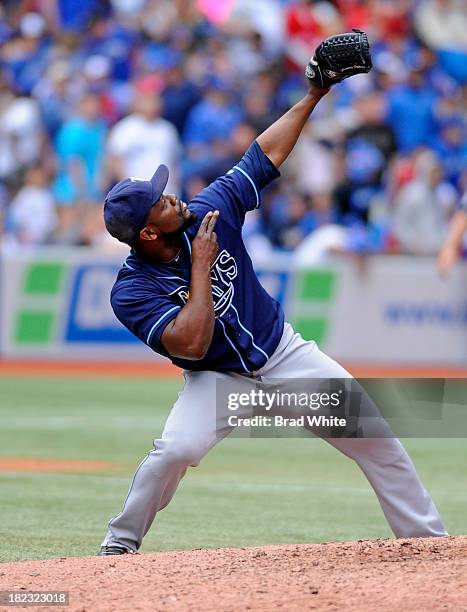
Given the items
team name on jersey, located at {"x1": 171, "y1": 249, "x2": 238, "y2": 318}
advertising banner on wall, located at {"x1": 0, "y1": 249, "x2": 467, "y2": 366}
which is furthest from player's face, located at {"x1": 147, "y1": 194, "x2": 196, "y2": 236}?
advertising banner on wall, located at {"x1": 0, "y1": 249, "x2": 467, "y2": 366}

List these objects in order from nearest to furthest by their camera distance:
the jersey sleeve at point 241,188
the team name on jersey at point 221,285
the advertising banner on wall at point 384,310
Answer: the team name on jersey at point 221,285, the jersey sleeve at point 241,188, the advertising banner on wall at point 384,310

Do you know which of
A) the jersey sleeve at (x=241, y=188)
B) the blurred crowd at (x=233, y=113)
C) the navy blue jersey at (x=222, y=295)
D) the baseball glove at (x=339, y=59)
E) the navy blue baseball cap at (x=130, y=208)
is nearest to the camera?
the navy blue baseball cap at (x=130, y=208)

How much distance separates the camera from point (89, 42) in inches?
787

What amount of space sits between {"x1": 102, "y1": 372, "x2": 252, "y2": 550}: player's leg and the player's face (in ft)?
2.25

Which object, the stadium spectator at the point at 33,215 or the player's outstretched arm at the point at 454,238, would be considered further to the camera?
the stadium spectator at the point at 33,215

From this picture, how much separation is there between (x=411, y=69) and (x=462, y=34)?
1.48m

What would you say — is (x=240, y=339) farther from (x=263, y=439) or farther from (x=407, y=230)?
(x=407, y=230)

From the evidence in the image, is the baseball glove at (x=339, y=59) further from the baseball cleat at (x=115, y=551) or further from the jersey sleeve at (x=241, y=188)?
the baseball cleat at (x=115, y=551)

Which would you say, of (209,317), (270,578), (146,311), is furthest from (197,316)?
(270,578)

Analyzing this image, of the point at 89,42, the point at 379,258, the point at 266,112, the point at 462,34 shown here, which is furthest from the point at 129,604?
the point at 462,34

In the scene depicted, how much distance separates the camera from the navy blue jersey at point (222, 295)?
5691mm

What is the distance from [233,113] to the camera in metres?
18.3

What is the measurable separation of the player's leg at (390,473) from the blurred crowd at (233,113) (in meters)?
10.3

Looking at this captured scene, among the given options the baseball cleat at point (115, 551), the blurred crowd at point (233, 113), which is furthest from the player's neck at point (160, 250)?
the blurred crowd at point (233, 113)
